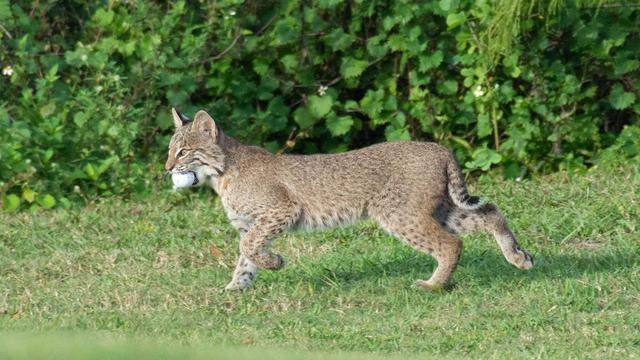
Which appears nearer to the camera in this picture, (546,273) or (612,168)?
(546,273)

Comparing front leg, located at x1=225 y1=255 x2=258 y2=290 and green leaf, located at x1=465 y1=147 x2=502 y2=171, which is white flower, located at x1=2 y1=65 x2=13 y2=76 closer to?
green leaf, located at x1=465 y1=147 x2=502 y2=171

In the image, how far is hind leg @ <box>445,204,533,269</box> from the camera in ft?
27.9

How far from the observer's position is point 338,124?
12172 millimetres

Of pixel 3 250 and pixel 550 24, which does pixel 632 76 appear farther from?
pixel 3 250

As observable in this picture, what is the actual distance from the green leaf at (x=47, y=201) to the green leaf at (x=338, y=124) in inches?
98.7

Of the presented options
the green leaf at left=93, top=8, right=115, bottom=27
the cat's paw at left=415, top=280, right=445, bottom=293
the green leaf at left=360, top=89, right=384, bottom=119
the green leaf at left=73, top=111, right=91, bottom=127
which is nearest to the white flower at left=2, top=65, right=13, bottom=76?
the green leaf at left=73, top=111, right=91, bottom=127

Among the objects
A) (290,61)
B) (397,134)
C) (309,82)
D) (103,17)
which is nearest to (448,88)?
(397,134)

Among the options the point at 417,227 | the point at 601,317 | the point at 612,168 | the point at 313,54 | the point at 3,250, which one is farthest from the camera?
the point at 313,54

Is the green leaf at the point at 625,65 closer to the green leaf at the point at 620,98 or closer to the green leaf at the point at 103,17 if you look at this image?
the green leaf at the point at 620,98

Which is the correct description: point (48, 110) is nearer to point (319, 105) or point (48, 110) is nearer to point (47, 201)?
point (47, 201)

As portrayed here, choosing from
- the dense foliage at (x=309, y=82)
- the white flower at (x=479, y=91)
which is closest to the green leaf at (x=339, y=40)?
the dense foliage at (x=309, y=82)

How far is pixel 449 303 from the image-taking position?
8.04 metres

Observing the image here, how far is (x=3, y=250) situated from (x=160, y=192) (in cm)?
195

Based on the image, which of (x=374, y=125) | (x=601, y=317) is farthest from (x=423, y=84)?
(x=601, y=317)
